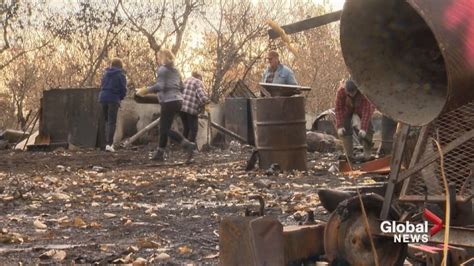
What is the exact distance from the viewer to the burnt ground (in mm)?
5387

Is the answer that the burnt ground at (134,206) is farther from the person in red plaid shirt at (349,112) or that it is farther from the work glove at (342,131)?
the person in red plaid shirt at (349,112)

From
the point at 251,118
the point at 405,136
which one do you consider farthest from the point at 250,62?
the point at 405,136

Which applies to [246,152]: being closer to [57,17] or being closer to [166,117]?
[166,117]

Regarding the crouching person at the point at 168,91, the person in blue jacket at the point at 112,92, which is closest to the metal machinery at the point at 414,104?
the crouching person at the point at 168,91

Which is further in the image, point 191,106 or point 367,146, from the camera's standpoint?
point 191,106

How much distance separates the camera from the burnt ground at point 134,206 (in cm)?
539

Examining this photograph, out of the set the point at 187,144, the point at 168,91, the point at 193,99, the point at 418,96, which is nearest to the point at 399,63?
the point at 418,96

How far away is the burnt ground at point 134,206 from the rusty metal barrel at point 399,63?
1.99 meters

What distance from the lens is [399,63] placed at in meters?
3.33

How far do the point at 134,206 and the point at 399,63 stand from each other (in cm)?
500

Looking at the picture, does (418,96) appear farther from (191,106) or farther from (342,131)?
(191,106)

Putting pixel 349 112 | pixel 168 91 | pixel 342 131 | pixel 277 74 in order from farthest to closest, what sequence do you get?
pixel 168 91
pixel 277 74
pixel 349 112
pixel 342 131

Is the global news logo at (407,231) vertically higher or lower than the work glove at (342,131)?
lower

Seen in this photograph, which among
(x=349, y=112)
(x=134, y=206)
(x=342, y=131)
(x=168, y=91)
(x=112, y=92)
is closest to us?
(x=134, y=206)
